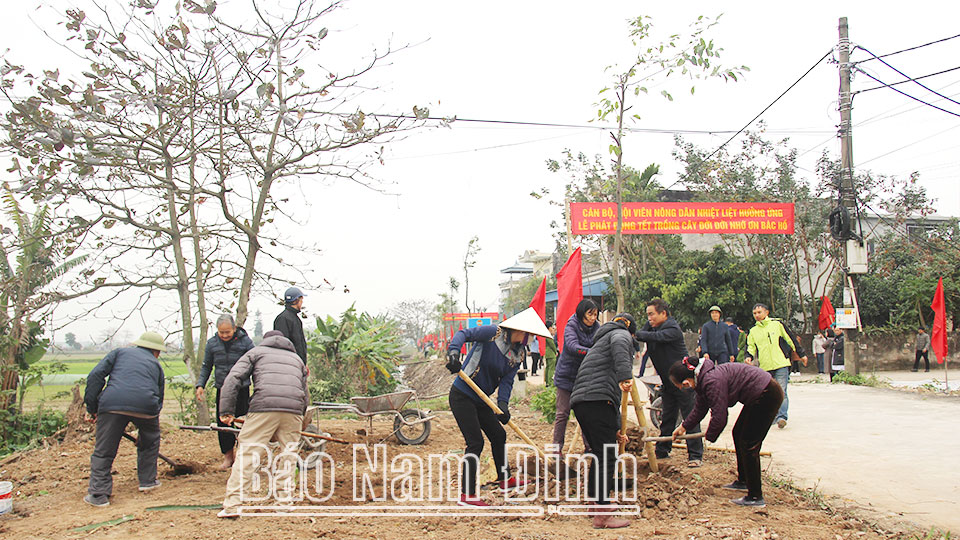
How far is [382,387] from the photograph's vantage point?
13.1 meters

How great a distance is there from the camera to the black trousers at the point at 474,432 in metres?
5.31

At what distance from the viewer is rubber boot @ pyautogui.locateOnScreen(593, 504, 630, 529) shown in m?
4.73

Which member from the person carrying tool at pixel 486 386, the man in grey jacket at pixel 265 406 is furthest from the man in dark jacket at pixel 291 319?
the person carrying tool at pixel 486 386

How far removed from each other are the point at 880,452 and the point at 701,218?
29.2 feet

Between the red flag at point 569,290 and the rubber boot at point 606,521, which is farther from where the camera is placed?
the red flag at point 569,290

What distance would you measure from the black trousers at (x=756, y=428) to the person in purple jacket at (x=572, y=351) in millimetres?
1546

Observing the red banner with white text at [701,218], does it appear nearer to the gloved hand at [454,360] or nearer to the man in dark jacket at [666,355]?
the man in dark jacket at [666,355]

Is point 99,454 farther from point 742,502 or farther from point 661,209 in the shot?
point 661,209

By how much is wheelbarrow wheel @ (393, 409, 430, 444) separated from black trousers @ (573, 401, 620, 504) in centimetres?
363

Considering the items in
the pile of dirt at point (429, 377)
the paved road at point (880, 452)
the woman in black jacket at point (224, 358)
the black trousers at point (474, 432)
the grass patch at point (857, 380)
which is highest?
the woman in black jacket at point (224, 358)

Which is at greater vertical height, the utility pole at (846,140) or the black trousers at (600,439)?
→ the utility pole at (846,140)

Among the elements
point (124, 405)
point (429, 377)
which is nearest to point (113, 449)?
point (124, 405)

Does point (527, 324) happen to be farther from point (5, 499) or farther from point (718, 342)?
point (718, 342)

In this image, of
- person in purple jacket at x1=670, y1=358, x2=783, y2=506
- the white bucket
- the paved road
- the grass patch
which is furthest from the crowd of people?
the grass patch
